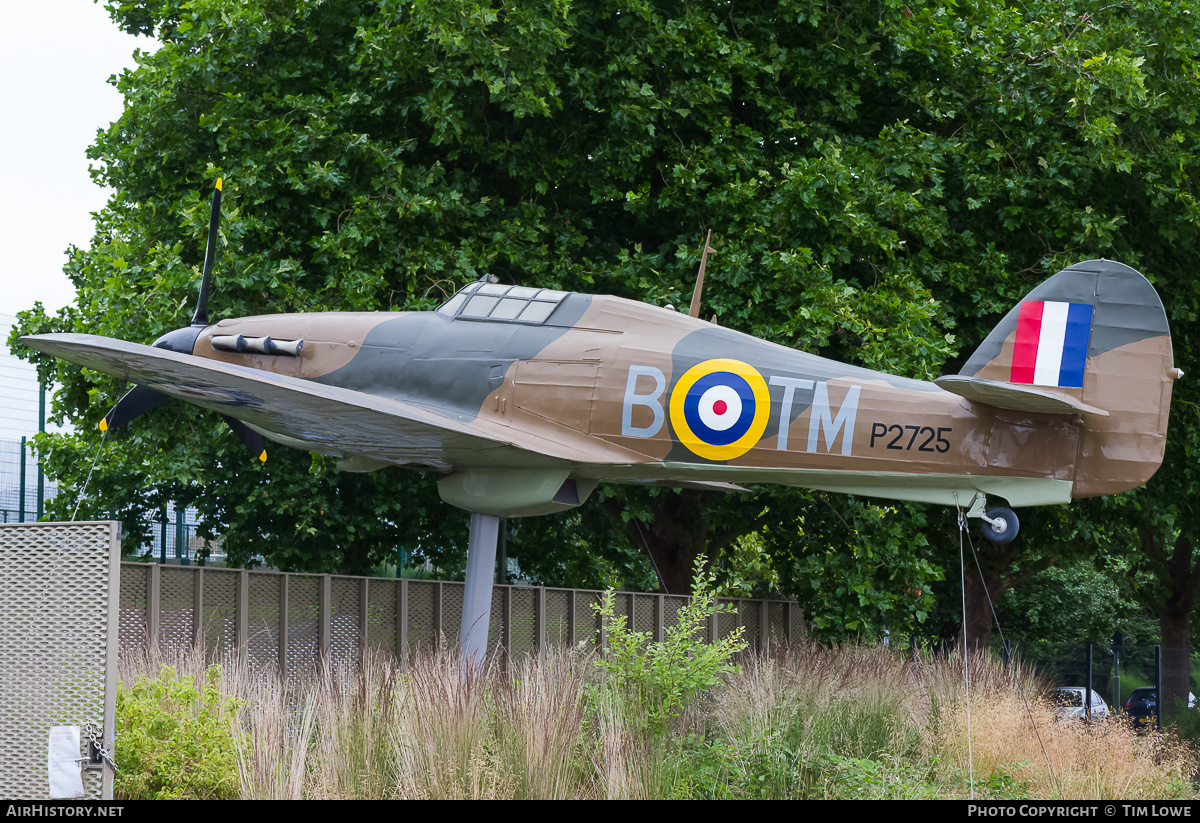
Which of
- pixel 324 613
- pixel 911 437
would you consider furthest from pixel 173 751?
pixel 911 437

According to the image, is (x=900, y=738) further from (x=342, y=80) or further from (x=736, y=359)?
(x=342, y=80)

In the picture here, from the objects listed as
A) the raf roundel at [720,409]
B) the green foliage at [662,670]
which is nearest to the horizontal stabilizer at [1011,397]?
the raf roundel at [720,409]

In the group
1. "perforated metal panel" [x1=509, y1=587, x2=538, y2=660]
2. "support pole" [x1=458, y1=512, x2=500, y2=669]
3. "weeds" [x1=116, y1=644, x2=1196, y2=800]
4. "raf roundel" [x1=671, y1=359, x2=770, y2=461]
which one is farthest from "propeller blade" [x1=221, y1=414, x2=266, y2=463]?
"raf roundel" [x1=671, y1=359, x2=770, y2=461]

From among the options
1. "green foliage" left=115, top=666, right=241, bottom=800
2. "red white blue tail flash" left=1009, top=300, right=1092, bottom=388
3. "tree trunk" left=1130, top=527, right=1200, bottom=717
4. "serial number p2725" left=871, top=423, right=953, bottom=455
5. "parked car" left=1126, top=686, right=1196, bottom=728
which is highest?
"red white blue tail flash" left=1009, top=300, right=1092, bottom=388

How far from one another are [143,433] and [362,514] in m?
3.30

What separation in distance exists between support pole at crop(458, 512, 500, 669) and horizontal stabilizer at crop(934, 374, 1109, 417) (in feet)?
13.7

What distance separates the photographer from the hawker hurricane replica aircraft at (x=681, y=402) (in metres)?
8.77

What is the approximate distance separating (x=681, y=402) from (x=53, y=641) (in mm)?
5041

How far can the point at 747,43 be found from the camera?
47.5ft

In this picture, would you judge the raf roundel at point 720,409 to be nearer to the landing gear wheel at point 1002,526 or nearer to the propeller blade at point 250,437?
the landing gear wheel at point 1002,526

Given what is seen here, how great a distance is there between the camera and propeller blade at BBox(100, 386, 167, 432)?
409 inches

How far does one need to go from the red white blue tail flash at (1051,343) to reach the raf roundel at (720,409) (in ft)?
7.75

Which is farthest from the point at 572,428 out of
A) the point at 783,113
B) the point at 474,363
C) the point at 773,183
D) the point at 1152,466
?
the point at 783,113

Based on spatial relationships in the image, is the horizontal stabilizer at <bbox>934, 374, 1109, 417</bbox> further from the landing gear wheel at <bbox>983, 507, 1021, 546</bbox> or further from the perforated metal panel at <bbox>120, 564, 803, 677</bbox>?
the perforated metal panel at <bbox>120, 564, 803, 677</bbox>
